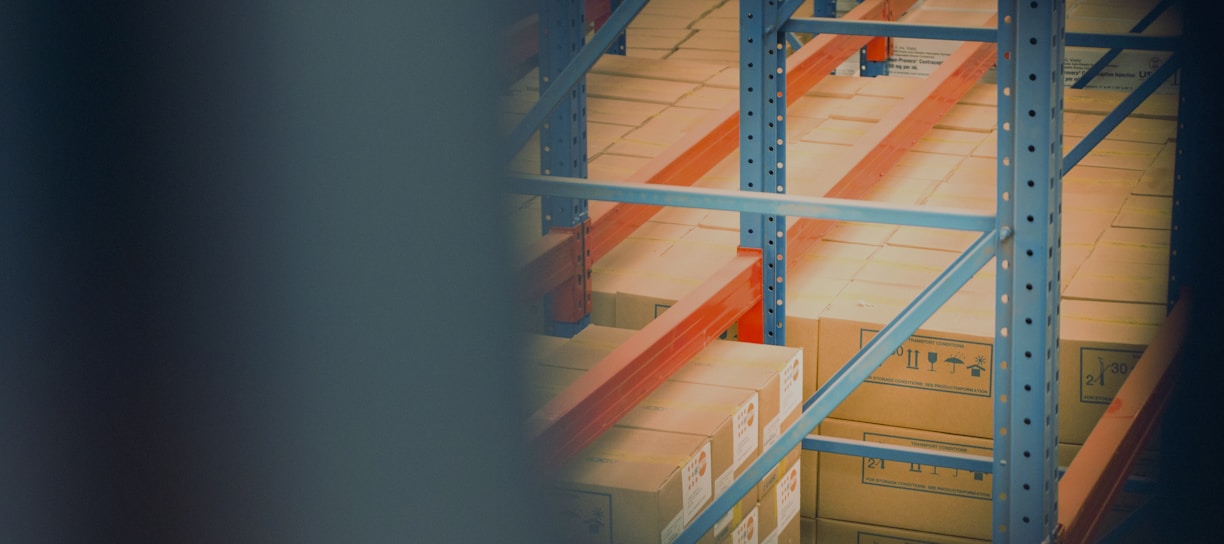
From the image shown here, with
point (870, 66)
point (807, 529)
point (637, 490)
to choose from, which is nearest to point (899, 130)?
point (807, 529)

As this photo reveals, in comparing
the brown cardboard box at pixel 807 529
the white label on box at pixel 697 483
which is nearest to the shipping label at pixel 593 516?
the white label on box at pixel 697 483

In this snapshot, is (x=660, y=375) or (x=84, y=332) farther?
(x=660, y=375)

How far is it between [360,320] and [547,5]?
389cm

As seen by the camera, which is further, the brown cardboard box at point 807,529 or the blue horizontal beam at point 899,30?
the brown cardboard box at point 807,529

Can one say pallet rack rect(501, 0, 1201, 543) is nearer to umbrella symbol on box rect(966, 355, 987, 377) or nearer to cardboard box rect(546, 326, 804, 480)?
cardboard box rect(546, 326, 804, 480)

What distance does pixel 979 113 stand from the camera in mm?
6328

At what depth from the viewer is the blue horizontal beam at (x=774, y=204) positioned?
8.93 feet

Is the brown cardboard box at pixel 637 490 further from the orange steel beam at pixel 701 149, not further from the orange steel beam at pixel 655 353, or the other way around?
the orange steel beam at pixel 701 149

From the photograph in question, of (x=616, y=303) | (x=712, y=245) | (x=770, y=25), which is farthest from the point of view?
(x=712, y=245)

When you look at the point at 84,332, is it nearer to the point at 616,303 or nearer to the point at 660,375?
the point at 660,375

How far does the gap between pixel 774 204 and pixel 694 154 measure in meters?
2.36

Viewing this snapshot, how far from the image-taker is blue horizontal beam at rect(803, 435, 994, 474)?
11.3 ft

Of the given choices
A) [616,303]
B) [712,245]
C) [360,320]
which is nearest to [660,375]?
[616,303]

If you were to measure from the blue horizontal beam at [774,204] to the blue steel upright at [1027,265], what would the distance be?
10cm
